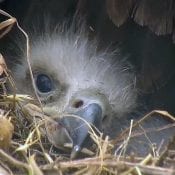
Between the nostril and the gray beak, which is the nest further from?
the nostril

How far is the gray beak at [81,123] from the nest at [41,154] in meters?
0.03

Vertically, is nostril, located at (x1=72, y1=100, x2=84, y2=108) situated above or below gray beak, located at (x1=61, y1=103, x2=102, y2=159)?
below

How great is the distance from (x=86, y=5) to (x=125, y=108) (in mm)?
494

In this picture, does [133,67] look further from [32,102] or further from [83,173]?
[83,173]

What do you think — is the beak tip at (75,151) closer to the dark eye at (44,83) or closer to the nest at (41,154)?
the nest at (41,154)

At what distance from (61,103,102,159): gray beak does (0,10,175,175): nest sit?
3 centimetres

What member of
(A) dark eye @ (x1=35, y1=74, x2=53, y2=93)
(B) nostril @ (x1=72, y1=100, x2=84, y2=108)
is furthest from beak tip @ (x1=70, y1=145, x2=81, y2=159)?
(A) dark eye @ (x1=35, y1=74, x2=53, y2=93)

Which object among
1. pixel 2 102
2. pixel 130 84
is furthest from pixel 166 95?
pixel 2 102

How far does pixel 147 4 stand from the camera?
8.13 feet

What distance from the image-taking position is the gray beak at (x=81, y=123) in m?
2.23

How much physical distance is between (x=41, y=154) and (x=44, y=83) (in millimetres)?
712

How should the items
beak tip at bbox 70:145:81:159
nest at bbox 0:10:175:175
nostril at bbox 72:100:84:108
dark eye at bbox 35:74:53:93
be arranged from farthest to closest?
dark eye at bbox 35:74:53:93
nostril at bbox 72:100:84:108
beak tip at bbox 70:145:81:159
nest at bbox 0:10:175:175

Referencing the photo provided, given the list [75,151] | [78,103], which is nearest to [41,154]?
[75,151]

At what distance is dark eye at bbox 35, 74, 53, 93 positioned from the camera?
2.74 m
